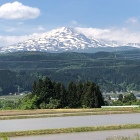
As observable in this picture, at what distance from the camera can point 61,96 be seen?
43281 millimetres

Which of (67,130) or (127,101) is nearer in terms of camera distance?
(67,130)

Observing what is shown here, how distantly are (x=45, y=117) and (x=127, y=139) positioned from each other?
531 inches

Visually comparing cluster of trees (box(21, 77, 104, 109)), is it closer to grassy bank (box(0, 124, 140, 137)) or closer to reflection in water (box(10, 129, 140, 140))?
grassy bank (box(0, 124, 140, 137))

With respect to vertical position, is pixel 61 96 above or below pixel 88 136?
below

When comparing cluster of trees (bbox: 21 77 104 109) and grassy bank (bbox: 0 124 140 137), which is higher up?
grassy bank (bbox: 0 124 140 137)

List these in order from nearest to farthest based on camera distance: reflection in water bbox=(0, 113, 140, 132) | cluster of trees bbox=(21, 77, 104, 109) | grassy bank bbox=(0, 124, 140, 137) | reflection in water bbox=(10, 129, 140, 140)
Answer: reflection in water bbox=(10, 129, 140, 140) < grassy bank bbox=(0, 124, 140, 137) < reflection in water bbox=(0, 113, 140, 132) < cluster of trees bbox=(21, 77, 104, 109)

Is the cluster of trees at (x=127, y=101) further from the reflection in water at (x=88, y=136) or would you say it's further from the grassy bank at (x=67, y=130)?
the reflection in water at (x=88, y=136)

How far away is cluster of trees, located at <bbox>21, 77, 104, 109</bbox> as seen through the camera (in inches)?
1626

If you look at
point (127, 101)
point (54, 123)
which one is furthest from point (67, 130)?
point (127, 101)

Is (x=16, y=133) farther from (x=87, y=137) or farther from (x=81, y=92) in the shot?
(x=81, y=92)

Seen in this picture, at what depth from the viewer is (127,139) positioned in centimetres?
1533

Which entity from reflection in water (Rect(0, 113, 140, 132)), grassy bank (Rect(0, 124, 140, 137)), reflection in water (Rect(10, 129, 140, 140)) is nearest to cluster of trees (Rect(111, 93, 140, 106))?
reflection in water (Rect(0, 113, 140, 132))

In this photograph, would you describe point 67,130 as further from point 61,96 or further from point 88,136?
point 61,96

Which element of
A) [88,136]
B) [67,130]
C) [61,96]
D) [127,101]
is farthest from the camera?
[127,101]
